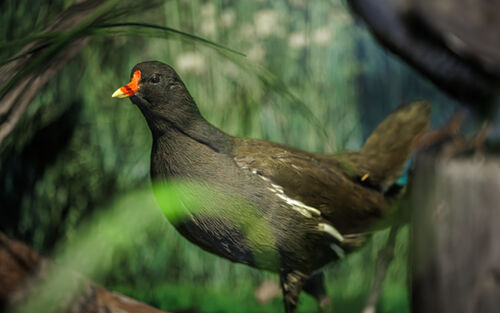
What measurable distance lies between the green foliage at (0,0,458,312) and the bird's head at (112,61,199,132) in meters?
0.39

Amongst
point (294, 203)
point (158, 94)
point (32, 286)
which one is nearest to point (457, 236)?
point (294, 203)

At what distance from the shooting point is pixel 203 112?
5.67ft

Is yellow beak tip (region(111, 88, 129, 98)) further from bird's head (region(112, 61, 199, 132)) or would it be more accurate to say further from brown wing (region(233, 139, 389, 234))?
brown wing (region(233, 139, 389, 234))

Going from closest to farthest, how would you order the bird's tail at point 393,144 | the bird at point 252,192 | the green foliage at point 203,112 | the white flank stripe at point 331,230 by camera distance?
1. the bird at point 252,192
2. the white flank stripe at point 331,230
3. the bird's tail at point 393,144
4. the green foliage at point 203,112

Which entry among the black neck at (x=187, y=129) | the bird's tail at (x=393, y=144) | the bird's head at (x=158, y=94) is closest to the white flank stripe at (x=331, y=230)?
the bird's tail at (x=393, y=144)

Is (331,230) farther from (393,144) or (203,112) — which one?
(203,112)

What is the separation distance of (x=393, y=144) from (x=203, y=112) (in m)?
0.75

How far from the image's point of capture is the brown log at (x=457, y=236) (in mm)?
859

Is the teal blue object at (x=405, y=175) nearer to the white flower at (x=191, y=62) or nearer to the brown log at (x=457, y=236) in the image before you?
the brown log at (x=457, y=236)

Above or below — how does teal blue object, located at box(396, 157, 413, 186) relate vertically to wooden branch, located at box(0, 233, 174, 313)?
above

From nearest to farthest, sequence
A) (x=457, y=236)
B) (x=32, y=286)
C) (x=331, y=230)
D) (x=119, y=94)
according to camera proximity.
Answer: (x=457, y=236) < (x=32, y=286) < (x=119, y=94) < (x=331, y=230)

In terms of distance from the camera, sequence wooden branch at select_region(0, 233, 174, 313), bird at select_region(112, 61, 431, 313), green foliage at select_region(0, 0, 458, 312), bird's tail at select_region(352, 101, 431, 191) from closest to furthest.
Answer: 1. wooden branch at select_region(0, 233, 174, 313)
2. bird at select_region(112, 61, 431, 313)
3. bird's tail at select_region(352, 101, 431, 191)
4. green foliage at select_region(0, 0, 458, 312)

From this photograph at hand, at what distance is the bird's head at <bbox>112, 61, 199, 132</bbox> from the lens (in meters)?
1.29

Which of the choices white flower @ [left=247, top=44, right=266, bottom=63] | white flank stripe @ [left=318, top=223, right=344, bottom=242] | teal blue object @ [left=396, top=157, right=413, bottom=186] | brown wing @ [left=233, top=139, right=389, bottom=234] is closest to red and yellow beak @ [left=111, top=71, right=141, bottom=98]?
brown wing @ [left=233, top=139, right=389, bottom=234]
